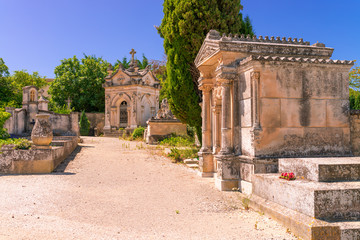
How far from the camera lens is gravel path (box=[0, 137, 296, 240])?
3889 millimetres

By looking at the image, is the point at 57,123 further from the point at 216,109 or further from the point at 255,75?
the point at 255,75

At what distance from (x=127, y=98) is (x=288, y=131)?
2331cm

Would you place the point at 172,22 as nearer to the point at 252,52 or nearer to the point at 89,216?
the point at 252,52

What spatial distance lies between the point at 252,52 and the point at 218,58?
2.61ft

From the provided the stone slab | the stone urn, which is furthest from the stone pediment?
the stone urn

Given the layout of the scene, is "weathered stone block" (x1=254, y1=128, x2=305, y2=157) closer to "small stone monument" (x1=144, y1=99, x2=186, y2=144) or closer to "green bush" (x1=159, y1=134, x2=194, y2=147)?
"green bush" (x1=159, y1=134, x2=194, y2=147)

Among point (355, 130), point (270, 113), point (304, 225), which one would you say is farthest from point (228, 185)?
point (355, 130)

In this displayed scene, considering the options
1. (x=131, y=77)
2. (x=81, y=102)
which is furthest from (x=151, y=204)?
(x=81, y=102)

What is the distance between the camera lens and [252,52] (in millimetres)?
6652

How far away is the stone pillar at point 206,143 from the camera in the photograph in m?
8.24

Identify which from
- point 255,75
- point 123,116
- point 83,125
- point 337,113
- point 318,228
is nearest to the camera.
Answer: point 318,228

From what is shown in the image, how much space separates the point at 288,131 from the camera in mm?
5820

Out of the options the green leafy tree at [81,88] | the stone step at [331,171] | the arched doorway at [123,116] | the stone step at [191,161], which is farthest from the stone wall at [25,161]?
the green leafy tree at [81,88]

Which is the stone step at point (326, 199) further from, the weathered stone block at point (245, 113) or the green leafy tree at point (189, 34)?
the green leafy tree at point (189, 34)
